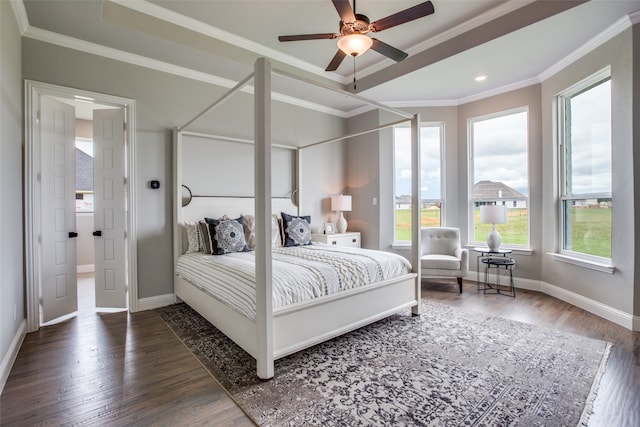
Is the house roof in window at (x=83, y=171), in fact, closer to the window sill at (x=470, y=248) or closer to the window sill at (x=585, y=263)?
the window sill at (x=470, y=248)

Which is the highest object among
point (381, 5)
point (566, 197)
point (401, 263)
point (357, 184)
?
point (381, 5)

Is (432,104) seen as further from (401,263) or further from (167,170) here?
(167,170)

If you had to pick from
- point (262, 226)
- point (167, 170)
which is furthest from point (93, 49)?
point (262, 226)

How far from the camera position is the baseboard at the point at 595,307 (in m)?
3.00

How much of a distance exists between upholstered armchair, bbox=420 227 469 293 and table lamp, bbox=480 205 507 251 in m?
0.41

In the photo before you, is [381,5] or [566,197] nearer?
[381,5]

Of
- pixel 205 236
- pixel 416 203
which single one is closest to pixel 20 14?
pixel 205 236

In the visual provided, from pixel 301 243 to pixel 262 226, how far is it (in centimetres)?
201

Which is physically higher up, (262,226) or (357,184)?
(357,184)

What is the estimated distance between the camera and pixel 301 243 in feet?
13.5

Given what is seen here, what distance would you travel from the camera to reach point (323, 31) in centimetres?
352

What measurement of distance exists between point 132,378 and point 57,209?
87.7 inches

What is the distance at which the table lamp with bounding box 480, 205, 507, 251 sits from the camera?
14.0ft

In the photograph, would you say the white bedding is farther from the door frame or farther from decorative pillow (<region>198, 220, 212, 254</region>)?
the door frame
